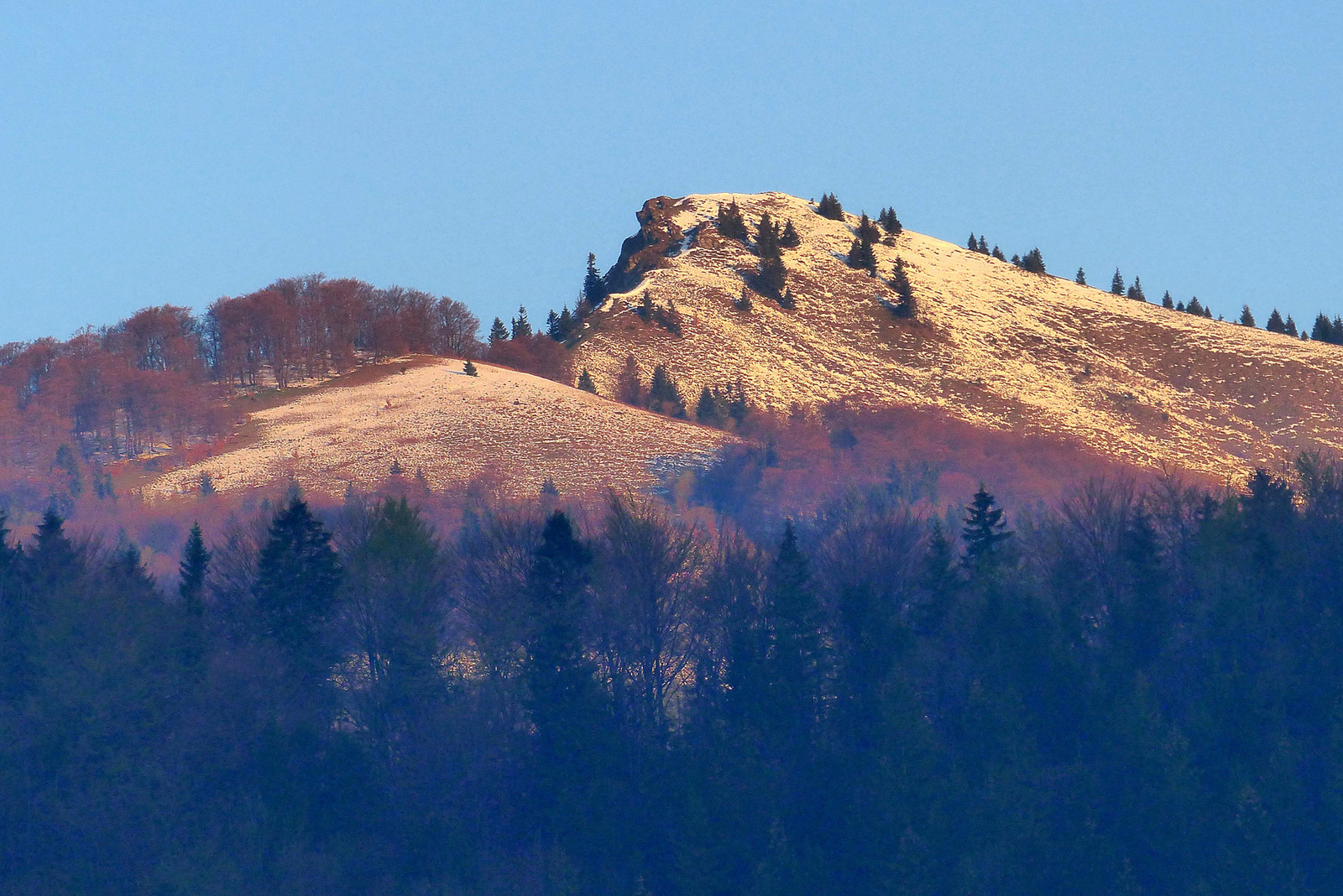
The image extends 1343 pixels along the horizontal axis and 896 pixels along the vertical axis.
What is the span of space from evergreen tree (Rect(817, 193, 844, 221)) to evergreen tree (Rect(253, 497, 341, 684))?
4964 inches

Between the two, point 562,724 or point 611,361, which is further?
point 611,361

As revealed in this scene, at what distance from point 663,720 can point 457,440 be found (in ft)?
210

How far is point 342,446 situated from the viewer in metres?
105

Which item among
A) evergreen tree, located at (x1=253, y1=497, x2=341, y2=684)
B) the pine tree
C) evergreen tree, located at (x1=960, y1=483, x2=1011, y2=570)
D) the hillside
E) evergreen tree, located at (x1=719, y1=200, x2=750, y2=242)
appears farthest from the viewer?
evergreen tree, located at (x1=719, y1=200, x2=750, y2=242)

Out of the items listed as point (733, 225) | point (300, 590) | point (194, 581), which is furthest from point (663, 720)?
point (733, 225)

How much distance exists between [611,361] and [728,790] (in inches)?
3547

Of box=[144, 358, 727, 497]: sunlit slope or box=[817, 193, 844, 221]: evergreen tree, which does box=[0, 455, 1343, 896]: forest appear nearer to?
box=[144, 358, 727, 497]: sunlit slope

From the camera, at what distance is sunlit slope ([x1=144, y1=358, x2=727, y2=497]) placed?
328ft

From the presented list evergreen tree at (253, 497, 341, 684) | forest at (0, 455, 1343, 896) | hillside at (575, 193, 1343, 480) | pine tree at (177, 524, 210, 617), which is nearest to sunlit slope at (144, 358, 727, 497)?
hillside at (575, 193, 1343, 480)

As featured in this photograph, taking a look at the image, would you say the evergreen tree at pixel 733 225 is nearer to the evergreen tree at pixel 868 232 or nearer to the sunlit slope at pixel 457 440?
the evergreen tree at pixel 868 232

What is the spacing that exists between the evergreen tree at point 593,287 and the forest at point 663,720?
103745 millimetres

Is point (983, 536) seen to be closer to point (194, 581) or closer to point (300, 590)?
point (300, 590)

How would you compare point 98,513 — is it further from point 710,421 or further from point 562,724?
point 562,724

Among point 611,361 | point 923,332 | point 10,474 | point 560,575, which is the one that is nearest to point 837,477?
point 611,361
